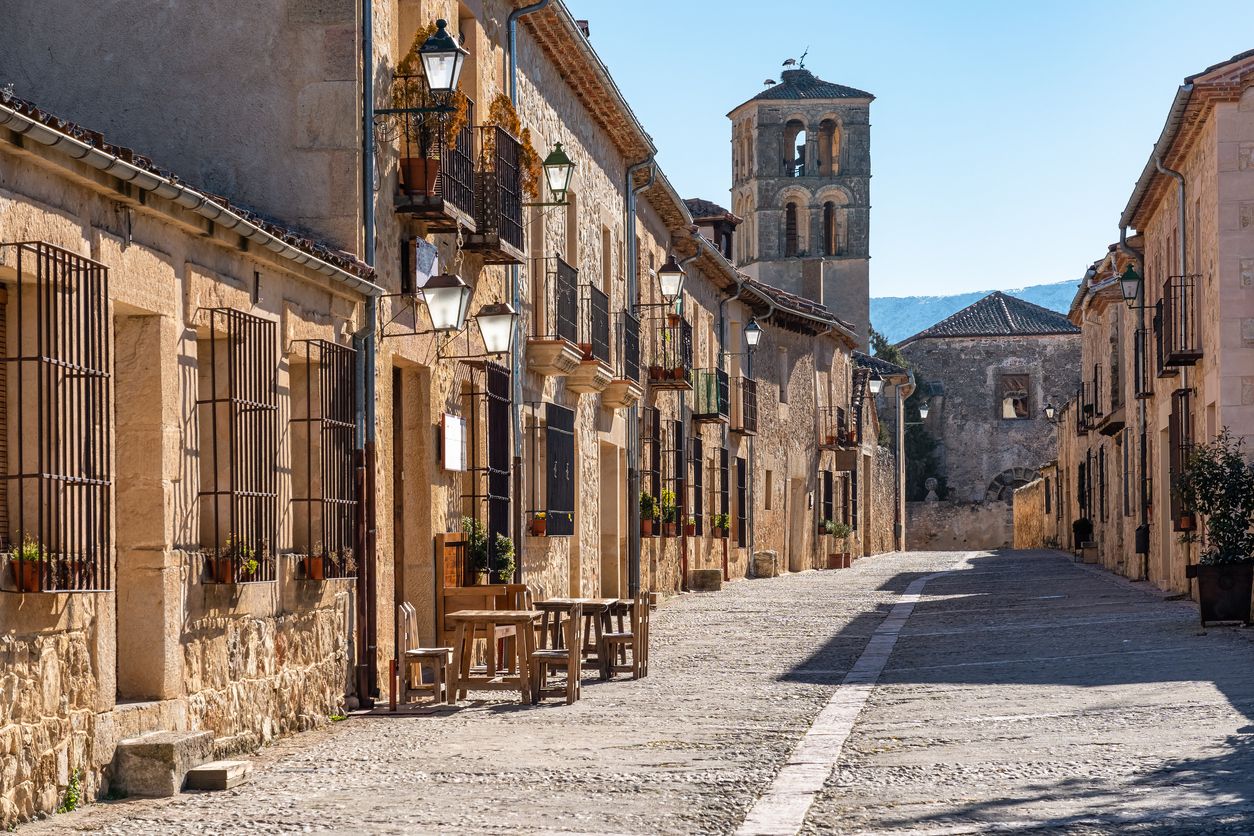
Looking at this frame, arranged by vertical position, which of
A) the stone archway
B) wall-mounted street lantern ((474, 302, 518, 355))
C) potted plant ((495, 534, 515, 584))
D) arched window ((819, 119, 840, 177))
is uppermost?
arched window ((819, 119, 840, 177))

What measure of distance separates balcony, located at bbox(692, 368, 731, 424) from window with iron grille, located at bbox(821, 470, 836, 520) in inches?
494

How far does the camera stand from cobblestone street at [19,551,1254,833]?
7.04 m

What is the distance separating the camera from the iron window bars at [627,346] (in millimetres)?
21438

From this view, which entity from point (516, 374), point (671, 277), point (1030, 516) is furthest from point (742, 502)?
point (1030, 516)

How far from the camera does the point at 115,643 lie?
27.0 feet

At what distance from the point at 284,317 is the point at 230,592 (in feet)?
5.93

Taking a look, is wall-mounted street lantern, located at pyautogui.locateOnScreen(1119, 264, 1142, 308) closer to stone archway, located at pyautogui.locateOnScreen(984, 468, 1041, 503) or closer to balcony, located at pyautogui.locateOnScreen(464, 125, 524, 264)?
balcony, located at pyautogui.locateOnScreen(464, 125, 524, 264)

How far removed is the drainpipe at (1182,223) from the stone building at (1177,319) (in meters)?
0.02

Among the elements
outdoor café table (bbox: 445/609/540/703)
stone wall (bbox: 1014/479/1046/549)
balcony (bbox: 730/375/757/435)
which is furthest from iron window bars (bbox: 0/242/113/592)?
stone wall (bbox: 1014/479/1046/549)

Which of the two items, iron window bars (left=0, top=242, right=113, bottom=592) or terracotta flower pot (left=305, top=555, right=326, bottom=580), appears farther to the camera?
terracotta flower pot (left=305, top=555, right=326, bottom=580)

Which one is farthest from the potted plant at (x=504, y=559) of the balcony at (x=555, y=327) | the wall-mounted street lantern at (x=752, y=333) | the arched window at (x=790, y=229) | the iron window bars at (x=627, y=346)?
the arched window at (x=790, y=229)

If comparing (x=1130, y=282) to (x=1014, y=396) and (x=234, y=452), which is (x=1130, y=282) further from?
(x=1014, y=396)

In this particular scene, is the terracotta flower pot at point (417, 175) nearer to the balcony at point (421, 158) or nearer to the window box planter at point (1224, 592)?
the balcony at point (421, 158)

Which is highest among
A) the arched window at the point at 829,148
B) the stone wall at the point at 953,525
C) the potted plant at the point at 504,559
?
the arched window at the point at 829,148
